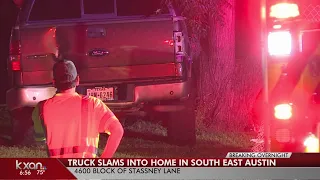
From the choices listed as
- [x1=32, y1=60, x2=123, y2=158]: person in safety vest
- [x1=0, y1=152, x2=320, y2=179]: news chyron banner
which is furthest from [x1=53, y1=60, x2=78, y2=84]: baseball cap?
[x1=0, y1=152, x2=320, y2=179]: news chyron banner

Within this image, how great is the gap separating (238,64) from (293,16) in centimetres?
338

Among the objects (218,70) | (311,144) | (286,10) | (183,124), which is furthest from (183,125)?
(286,10)

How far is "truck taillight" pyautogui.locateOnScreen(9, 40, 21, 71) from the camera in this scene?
674 centimetres

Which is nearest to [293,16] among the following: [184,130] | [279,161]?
[279,161]

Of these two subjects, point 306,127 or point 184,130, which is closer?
point 306,127

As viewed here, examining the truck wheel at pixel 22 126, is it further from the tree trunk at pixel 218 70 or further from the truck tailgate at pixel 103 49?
the tree trunk at pixel 218 70

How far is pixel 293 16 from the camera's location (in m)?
5.16

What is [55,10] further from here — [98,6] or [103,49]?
[103,49]

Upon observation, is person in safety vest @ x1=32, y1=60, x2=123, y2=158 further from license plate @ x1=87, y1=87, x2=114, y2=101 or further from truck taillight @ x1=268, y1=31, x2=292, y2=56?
license plate @ x1=87, y1=87, x2=114, y2=101

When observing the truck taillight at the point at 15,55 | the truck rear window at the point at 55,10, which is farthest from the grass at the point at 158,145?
the truck rear window at the point at 55,10

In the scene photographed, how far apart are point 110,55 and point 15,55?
99cm

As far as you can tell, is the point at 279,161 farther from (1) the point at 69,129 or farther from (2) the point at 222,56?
(2) the point at 222,56

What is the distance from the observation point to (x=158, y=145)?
7.55 metres

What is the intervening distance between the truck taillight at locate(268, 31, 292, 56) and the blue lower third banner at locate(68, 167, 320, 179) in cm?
122
